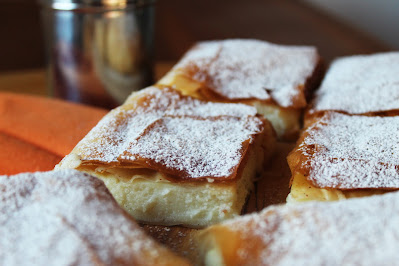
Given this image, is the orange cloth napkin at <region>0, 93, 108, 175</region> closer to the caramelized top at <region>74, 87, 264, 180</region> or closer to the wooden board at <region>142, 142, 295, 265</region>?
the caramelized top at <region>74, 87, 264, 180</region>

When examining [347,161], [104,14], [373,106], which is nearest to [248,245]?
[347,161]

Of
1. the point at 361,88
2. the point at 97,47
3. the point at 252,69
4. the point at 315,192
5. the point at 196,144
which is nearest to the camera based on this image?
the point at 315,192

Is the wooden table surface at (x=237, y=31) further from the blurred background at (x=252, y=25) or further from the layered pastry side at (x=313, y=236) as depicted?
the layered pastry side at (x=313, y=236)

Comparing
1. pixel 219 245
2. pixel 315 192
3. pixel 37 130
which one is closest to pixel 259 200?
pixel 315 192

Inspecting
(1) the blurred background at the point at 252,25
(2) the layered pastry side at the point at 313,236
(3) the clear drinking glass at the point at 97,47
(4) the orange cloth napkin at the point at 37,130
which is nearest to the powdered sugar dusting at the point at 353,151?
(2) the layered pastry side at the point at 313,236

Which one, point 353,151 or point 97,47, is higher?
point 353,151

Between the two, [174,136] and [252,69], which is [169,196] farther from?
[252,69]
